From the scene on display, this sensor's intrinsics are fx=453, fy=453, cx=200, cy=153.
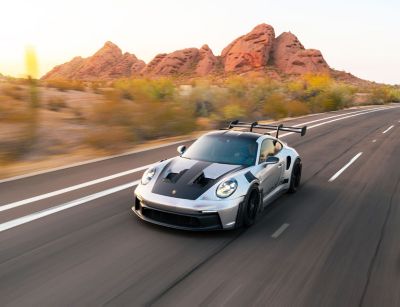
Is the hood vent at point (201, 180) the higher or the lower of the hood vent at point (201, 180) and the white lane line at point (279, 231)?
the higher

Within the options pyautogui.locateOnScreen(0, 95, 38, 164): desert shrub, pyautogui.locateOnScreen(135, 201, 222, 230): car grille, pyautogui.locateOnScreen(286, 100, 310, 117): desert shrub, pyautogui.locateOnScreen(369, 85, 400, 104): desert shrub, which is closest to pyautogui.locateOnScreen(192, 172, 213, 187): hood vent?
pyautogui.locateOnScreen(135, 201, 222, 230): car grille

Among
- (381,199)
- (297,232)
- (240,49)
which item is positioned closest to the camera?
(297,232)

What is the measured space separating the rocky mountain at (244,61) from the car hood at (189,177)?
98865 millimetres

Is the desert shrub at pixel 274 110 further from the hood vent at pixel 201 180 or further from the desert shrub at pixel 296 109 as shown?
the hood vent at pixel 201 180

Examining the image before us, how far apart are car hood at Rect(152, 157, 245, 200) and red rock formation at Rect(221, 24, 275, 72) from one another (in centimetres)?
10241

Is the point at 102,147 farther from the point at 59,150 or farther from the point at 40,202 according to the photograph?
the point at 40,202

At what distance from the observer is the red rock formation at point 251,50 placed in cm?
10888

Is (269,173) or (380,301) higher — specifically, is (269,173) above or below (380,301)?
above

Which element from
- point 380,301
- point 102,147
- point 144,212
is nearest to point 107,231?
point 144,212

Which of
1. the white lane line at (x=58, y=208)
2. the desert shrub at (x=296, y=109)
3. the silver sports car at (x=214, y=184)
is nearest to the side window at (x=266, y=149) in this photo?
the silver sports car at (x=214, y=184)

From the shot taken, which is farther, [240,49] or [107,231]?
[240,49]

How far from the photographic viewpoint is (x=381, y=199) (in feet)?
31.0

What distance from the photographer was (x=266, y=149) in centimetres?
822

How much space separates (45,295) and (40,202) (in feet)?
11.7
